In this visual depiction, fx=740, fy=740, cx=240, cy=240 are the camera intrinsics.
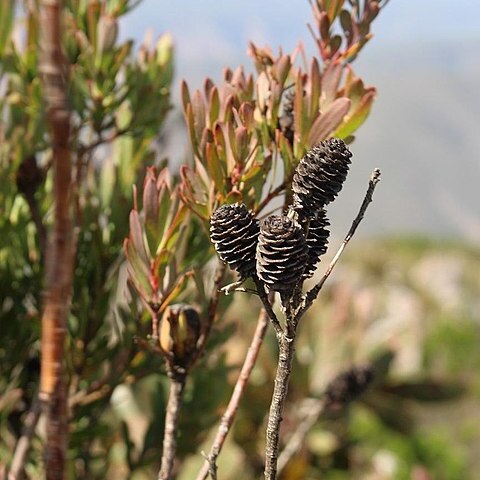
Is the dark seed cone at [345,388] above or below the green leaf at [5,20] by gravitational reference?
below

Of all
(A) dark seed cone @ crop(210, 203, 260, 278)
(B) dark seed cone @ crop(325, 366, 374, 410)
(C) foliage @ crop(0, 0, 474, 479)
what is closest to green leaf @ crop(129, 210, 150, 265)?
(C) foliage @ crop(0, 0, 474, 479)

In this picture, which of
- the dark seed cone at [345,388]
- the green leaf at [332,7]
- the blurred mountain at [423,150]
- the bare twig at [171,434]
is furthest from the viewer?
the blurred mountain at [423,150]

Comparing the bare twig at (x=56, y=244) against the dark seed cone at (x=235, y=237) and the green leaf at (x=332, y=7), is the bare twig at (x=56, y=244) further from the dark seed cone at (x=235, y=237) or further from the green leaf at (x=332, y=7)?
the green leaf at (x=332, y=7)

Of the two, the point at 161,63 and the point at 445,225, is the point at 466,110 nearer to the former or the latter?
the point at 445,225

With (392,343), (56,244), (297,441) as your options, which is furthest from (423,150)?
(56,244)

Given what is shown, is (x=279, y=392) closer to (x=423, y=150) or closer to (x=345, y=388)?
(x=345, y=388)

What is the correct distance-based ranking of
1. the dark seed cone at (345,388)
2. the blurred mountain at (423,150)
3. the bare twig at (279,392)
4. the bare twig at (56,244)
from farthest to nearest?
the blurred mountain at (423,150), the dark seed cone at (345,388), the bare twig at (279,392), the bare twig at (56,244)

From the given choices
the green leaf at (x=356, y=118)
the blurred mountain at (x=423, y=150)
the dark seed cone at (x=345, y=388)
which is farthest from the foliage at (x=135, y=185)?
the blurred mountain at (x=423, y=150)

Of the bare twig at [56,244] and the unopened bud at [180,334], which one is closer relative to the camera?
the bare twig at [56,244]
